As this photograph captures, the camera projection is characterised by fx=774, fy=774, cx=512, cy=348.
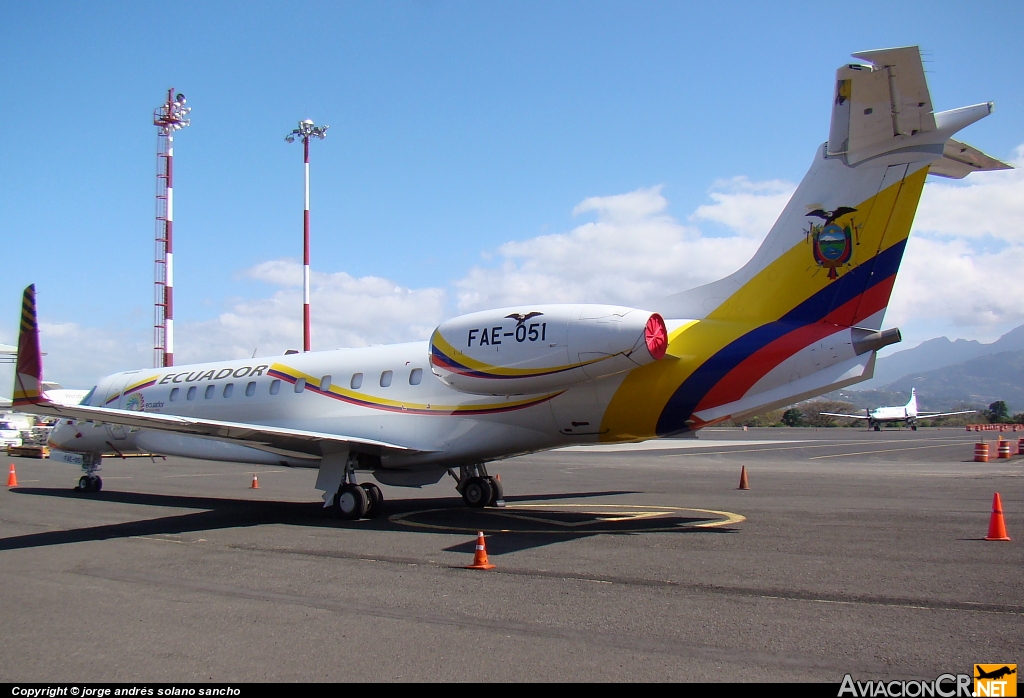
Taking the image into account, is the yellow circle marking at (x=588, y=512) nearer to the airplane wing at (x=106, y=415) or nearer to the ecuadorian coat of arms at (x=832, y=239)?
the airplane wing at (x=106, y=415)

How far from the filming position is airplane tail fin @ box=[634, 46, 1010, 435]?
10.9 metres

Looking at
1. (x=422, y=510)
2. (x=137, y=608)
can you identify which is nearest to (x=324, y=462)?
(x=422, y=510)

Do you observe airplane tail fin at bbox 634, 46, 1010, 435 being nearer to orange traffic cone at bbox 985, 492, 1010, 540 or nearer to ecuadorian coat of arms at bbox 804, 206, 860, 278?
ecuadorian coat of arms at bbox 804, 206, 860, 278

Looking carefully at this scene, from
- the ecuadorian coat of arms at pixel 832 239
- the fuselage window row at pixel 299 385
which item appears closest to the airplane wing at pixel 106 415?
the fuselage window row at pixel 299 385

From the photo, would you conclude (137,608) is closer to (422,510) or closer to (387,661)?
(387,661)

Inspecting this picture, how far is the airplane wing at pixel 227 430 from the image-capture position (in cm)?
1185

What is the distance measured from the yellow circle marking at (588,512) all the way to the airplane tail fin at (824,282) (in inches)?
78.3

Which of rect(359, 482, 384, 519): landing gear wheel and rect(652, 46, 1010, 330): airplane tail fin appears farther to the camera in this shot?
rect(359, 482, 384, 519): landing gear wheel

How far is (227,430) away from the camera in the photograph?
13.3 m

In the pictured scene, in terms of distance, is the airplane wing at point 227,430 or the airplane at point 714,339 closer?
the airplane at point 714,339

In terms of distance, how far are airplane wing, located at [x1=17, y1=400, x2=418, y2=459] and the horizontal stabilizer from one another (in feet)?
32.3

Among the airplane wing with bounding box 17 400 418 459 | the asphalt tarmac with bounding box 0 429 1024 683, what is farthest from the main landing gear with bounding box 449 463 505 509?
the airplane wing with bounding box 17 400 418 459

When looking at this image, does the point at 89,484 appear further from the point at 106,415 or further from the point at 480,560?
the point at 480,560

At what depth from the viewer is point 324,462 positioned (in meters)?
14.7
